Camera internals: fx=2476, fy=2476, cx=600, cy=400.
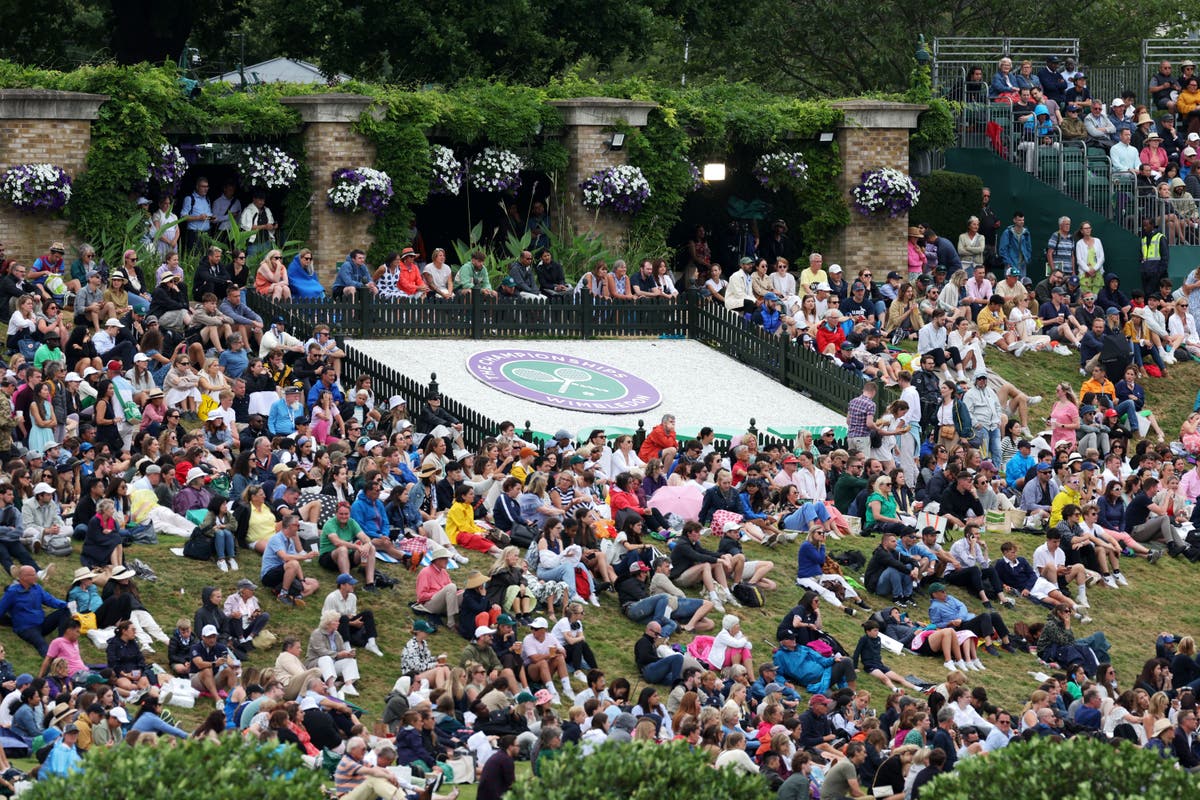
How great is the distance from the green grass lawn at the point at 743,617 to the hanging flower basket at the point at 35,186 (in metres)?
10.9

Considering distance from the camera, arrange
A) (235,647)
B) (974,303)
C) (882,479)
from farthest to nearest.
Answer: (974,303) → (882,479) → (235,647)

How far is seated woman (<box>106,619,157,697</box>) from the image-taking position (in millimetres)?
21078

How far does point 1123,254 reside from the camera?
41.2 metres

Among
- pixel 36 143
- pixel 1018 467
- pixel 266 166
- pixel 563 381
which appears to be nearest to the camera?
pixel 1018 467

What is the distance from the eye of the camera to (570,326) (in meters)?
35.3

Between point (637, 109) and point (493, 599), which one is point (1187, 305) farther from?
point (493, 599)

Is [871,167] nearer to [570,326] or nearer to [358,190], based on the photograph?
[570,326]

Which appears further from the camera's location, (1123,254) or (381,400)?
(1123,254)

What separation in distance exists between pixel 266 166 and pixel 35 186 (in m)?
3.76

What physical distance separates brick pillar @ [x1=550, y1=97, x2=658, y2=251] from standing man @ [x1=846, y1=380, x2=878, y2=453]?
833 centimetres

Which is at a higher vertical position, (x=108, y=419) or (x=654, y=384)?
(x=108, y=419)

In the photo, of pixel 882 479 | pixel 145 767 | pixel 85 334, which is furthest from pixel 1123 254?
pixel 145 767

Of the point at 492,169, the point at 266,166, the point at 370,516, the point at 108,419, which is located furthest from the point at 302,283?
the point at 370,516

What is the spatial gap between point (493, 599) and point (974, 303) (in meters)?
14.8
